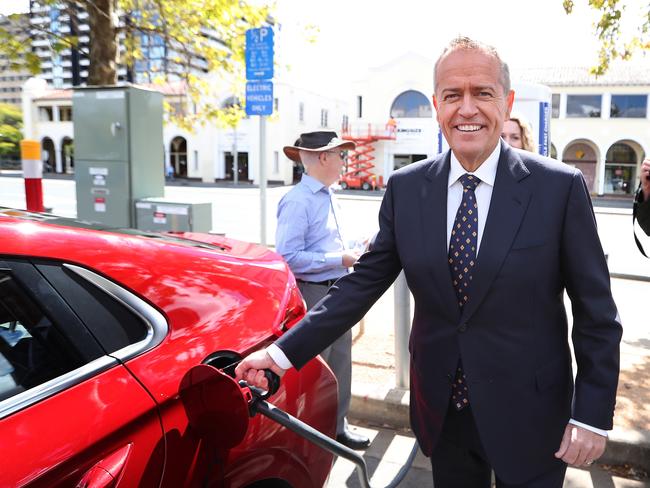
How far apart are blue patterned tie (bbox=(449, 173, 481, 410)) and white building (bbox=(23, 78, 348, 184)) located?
1471 inches

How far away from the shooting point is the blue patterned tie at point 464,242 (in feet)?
5.67

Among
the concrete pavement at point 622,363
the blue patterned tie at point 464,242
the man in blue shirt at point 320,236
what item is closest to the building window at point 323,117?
the concrete pavement at point 622,363

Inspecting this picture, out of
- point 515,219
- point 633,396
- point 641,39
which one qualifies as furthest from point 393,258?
point 641,39

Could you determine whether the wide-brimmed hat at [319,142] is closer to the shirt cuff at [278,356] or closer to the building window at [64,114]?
the shirt cuff at [278,356]

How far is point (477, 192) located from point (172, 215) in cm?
476

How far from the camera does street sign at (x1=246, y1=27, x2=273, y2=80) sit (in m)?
6.29

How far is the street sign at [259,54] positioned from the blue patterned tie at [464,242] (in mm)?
5004

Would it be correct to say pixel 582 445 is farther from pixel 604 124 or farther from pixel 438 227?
pixel 604 124

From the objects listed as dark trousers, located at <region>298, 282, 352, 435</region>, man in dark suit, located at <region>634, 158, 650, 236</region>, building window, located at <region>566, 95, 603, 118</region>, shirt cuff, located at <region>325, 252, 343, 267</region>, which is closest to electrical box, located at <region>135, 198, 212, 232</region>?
dark trousers, located at <region>298, 282, 352, 435</region>

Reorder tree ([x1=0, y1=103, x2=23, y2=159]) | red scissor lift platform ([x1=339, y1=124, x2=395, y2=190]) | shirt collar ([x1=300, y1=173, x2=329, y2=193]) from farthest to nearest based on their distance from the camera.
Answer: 1. red scissor lift platform ([x1=339, y1=124, x2=395, y2=190])
2. tree ([x1=0, y1=103, x2=23, y2=159])
3. shirt collar ([x1=300, y1=173, x2=329, y2=193])

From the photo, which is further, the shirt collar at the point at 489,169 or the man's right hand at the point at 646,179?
the man's right hand at the point at 646,179

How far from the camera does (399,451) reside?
3.54 metres

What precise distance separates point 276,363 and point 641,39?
7.77m

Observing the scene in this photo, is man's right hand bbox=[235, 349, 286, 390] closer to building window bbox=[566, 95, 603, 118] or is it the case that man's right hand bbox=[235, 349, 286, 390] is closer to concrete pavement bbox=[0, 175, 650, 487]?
concrete pavement bbox=[0, 175, 650, 487]
